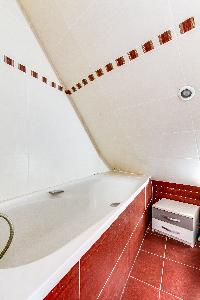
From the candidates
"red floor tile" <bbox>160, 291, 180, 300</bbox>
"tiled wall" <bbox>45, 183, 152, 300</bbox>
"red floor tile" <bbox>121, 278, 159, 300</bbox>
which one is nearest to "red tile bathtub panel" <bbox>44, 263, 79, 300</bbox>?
"tiled wall" <bbox>45, 183, 152, 300</bbox>

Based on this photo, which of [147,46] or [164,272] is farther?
[164,272]

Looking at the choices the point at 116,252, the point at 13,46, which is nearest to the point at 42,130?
the point at 13,46

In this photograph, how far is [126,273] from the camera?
166 cm

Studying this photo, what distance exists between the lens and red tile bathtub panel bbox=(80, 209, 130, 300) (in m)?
0.95

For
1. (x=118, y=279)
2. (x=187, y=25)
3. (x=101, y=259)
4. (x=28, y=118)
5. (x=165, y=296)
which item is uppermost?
(x=187, y=25)

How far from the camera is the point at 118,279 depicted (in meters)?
1.43

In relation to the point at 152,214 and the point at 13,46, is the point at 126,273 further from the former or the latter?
the point at 13,46

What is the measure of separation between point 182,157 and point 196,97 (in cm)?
78

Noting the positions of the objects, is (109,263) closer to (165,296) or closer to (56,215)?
(165,296)

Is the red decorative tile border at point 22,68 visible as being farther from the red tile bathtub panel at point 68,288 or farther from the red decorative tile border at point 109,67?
the red tile bathtub panel at point 68,288

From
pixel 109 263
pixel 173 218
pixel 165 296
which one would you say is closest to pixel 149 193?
pixel 173 218

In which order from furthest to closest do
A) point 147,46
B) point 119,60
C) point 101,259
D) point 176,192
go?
A: point 176,192 < point 119,60 < point 147,46 < point 101,259

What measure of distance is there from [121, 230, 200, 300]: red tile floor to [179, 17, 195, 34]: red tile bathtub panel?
181 centimetres

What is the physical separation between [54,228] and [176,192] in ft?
4.97
